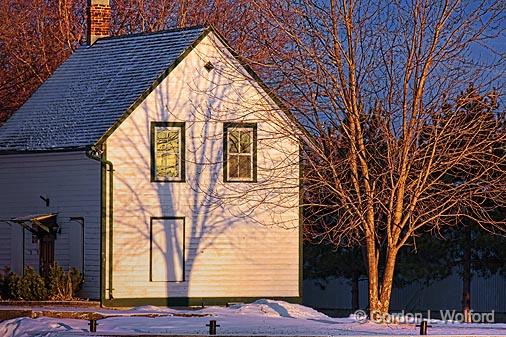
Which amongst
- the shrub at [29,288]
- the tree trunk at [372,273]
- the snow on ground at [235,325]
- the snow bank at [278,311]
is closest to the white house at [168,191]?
the shrub at [29,288]

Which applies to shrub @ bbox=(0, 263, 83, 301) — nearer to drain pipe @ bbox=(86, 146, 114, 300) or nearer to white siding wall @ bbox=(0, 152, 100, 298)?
white siding wall @ bbox=(0, 152, 100, 298)

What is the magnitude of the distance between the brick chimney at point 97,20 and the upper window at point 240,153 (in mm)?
6799

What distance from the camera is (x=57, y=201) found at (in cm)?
3631

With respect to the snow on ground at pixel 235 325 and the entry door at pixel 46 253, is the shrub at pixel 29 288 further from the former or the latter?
the snow on ground at pixel 235 325

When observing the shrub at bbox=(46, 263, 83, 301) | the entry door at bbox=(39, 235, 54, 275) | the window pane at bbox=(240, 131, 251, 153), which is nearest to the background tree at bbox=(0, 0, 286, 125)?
the window pane at bbox=(240, 131, 251, 153)

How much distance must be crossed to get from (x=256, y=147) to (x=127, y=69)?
4492 mm

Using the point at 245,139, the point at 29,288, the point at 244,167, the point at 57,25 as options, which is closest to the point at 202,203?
the point at 244,167

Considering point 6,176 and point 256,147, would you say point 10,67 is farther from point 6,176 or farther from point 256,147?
point 256,147

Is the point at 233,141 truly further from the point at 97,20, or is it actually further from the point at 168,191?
the point at 97,20

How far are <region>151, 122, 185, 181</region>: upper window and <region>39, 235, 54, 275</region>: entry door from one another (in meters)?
3.63

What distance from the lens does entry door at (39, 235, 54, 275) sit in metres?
36.4

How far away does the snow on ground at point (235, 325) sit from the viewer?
24484 mm

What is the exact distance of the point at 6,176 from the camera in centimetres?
3816

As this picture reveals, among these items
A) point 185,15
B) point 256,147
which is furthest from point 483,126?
point 185,15
